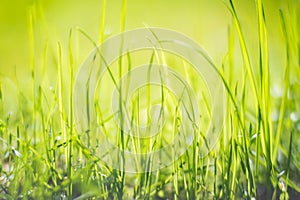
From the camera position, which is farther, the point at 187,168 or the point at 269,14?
the point at 269,14

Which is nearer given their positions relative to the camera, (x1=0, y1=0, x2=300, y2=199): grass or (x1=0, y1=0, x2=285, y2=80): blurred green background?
(x1=0, y1=0, x2=300, y2=199): grass

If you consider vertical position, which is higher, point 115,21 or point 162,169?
point 115,21

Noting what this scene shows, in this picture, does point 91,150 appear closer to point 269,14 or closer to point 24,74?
point 24,74

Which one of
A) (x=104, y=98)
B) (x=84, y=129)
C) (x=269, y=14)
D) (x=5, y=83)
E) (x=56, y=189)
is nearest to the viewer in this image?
(x=56, y=189)

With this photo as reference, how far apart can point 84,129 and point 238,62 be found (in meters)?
0.96

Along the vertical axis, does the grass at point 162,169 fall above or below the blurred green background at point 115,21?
below

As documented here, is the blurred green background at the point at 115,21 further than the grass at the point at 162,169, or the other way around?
the blurred green background at the point at 115,21

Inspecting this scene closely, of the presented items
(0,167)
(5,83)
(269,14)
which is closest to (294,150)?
(0,167)

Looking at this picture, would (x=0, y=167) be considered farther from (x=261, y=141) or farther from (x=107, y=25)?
(x=107, y=25)

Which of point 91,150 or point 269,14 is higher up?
point 269,14

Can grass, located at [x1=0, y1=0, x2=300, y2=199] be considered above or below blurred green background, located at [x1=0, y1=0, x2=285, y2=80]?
below

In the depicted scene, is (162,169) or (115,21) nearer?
(162,169)

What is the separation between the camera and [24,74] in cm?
183

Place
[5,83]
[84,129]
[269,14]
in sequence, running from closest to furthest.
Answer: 1. [84,129]
2. [5,83]
3. [269,14]
